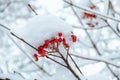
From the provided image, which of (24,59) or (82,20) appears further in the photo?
(24,59)

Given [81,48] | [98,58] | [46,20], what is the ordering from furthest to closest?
[81,48] → [98,58] → [46,20]

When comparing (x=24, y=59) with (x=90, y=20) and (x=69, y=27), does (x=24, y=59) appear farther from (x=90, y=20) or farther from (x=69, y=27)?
(x=69, y=27)

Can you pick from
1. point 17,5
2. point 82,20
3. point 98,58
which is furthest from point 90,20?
point 17,5

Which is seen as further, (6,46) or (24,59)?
(6,46)

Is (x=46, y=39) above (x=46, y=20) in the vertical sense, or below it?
below

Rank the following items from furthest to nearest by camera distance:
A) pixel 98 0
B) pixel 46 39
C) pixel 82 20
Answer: pixel 98 0 < pixel 82 20 < pixel 46 39

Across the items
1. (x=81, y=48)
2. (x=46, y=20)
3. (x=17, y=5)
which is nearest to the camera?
(x=46, y=20)

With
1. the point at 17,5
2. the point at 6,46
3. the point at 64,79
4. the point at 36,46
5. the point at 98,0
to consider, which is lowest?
the point at 64,79

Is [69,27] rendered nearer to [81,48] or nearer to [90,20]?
[90,20]

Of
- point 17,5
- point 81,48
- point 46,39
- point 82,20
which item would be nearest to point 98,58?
point 46,39
